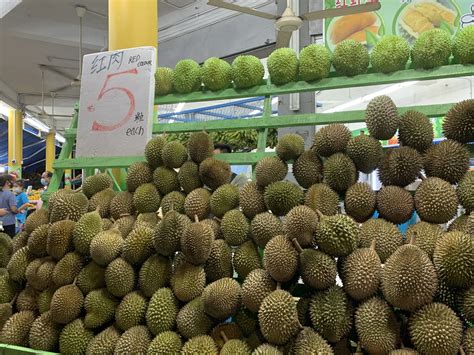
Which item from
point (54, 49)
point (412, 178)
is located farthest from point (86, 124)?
point (54, 49)

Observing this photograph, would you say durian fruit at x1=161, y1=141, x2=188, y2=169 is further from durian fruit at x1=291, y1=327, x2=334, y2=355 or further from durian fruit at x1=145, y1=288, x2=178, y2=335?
durian fruit at x1=291, y1=327, x2=334, y2=355

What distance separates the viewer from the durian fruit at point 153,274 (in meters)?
1.49

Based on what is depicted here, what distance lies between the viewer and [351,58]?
Result: 1.89 meters

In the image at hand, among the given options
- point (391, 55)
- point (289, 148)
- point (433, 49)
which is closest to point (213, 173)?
point (289, 148)

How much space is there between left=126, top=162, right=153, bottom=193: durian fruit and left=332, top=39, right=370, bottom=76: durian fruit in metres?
0.98

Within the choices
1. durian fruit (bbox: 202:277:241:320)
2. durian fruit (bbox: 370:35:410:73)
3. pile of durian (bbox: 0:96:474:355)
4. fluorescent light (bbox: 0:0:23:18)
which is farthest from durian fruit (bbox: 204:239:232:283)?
fluorescent light (bbox: 0:0:23:18)

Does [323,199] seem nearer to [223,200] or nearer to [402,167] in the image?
[402,167]

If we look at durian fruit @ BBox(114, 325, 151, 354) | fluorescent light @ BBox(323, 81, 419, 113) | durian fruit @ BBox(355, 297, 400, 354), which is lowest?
durian fruit @ BBox(114, 325, 151, 354)

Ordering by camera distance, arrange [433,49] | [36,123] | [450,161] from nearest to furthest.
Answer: [450,161] → [433,49] → [36,123]

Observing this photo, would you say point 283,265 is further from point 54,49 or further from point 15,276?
point 54,49

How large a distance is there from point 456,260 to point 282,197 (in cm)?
57

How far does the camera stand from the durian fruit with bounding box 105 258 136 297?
152cm

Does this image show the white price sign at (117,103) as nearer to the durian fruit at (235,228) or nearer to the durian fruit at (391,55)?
the durian fruit at (235,228)

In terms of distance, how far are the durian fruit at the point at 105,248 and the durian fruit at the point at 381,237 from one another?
87 cm
